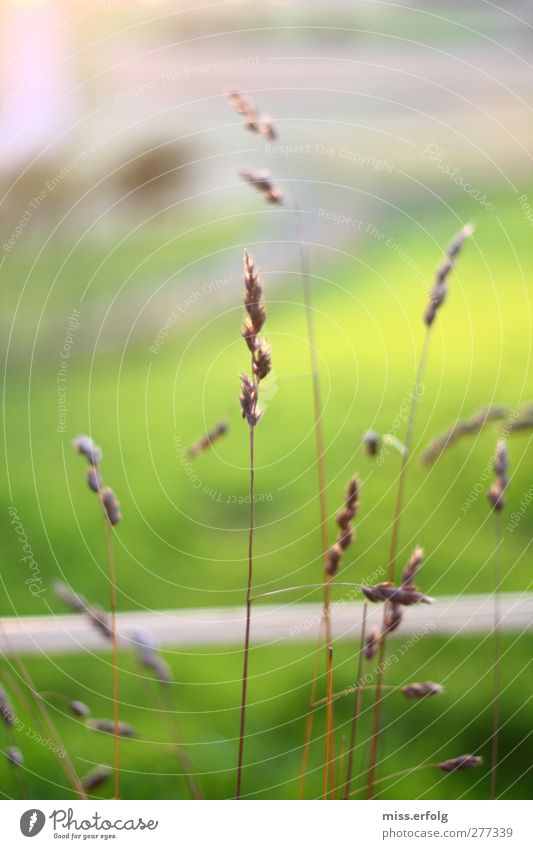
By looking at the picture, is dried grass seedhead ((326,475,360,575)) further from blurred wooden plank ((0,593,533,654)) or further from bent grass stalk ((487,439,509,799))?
blurred wooden plank ((0,593,533,654))

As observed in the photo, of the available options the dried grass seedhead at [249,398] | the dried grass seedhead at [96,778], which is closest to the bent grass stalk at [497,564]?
the dried grass seedhead at [249,398]

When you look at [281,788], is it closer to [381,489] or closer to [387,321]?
[381,489]

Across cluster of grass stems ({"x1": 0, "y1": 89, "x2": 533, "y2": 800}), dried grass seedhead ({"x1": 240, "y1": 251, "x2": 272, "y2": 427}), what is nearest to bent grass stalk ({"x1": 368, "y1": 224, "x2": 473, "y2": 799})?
cluster of grass stems ({"x1": 0, "y1": 89, "x2": 533, "y2": 800})


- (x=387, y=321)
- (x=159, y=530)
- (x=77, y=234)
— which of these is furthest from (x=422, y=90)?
(x=159, y=530)

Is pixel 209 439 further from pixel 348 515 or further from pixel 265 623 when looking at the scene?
pixel 265 623

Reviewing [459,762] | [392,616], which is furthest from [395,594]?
[459,762]
